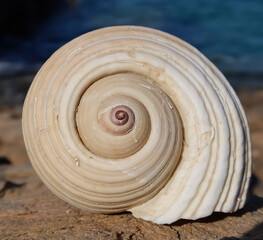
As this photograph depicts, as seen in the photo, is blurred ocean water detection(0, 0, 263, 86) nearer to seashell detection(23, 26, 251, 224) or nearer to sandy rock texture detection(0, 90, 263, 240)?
sandy rock texture detection(0, 90, 263, 240)

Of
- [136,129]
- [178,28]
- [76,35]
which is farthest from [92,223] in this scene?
[178,28]

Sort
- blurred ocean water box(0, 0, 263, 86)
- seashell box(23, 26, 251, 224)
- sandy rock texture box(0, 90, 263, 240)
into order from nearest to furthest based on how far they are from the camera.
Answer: seashell box(23, 26, 251, 224) < sandy rock texture box(0, 90, 263, 240) < blurred ocean water box(0, 0, 263, 86)

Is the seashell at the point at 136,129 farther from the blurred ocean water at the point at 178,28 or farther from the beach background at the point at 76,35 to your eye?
the blurred ocean water at the point at 178,28

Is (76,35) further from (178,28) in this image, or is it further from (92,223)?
(92,223)

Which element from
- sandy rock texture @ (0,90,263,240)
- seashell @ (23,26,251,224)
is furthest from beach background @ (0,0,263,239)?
seashell @ (23,26,251,224)

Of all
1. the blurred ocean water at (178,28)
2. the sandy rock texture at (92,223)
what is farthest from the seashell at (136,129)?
the blurred ocean water at (178,28)

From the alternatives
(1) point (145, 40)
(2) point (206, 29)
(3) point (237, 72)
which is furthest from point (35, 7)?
(1) point (145, 40)
